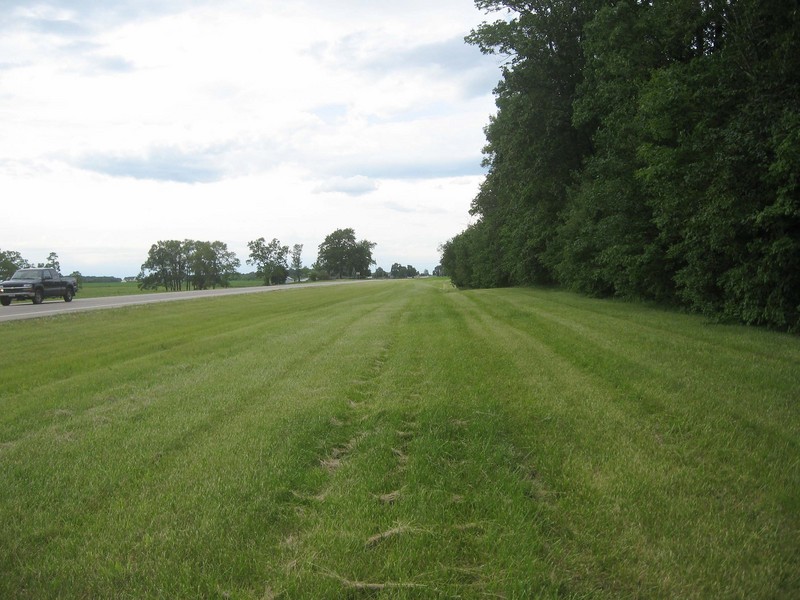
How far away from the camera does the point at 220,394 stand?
20.1 ft

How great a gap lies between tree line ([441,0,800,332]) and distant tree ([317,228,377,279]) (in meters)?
141

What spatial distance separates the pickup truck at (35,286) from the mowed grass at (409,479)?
21799 millimetres

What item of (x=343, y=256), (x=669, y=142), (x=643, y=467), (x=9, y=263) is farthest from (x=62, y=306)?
(x=343, y=256)

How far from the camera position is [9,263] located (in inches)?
3125

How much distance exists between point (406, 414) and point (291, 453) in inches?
56.3

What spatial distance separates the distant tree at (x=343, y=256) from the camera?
16512cm

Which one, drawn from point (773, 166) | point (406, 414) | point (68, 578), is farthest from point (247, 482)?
point (773, 166)

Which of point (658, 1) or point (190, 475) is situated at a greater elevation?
point (658, 1)

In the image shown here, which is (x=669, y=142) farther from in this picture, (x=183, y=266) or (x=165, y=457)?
(x=183, y=266)

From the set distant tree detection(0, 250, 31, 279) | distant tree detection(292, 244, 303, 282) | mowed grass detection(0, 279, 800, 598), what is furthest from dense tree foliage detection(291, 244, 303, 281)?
mowed grass detection(0, 279, 800, 598)

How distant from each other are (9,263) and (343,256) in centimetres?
9843

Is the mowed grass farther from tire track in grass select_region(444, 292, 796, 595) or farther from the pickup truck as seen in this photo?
the pickup truck

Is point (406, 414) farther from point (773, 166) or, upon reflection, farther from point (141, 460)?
point (773, 166)

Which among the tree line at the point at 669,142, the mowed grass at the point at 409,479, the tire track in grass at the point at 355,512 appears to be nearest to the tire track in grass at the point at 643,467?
the mowed grass at the point at 409,479
